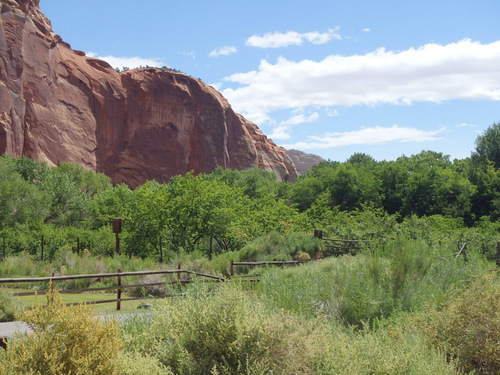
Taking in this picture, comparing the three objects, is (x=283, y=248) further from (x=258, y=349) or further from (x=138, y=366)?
(x=138, y=366)

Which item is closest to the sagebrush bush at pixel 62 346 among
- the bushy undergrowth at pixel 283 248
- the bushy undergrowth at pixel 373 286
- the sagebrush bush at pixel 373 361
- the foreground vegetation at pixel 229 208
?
the sagebrush bush at pixel 373 361

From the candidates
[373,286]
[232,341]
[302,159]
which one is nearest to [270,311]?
[232,341]

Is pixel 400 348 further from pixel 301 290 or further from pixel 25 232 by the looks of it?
pixel 25 232

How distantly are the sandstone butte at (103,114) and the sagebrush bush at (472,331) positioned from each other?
47702 millimetres

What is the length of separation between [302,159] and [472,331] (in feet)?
509

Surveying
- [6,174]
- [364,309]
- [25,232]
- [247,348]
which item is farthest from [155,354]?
[6,174]

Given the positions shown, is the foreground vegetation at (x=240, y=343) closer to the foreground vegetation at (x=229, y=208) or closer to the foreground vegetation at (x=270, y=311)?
the foreground vegetation at (x=270, y=311)

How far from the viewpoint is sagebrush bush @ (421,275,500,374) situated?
204 inches

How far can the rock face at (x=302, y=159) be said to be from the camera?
156m

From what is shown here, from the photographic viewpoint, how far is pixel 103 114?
66062 mm

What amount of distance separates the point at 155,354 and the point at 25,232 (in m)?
25.1

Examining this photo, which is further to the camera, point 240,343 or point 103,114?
point 103,114

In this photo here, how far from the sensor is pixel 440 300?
7.44m

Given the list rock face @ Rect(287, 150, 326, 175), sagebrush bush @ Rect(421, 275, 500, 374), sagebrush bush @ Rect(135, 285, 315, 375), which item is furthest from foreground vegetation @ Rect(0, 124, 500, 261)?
rock face @ Rect(287, 150, 326, 175)
